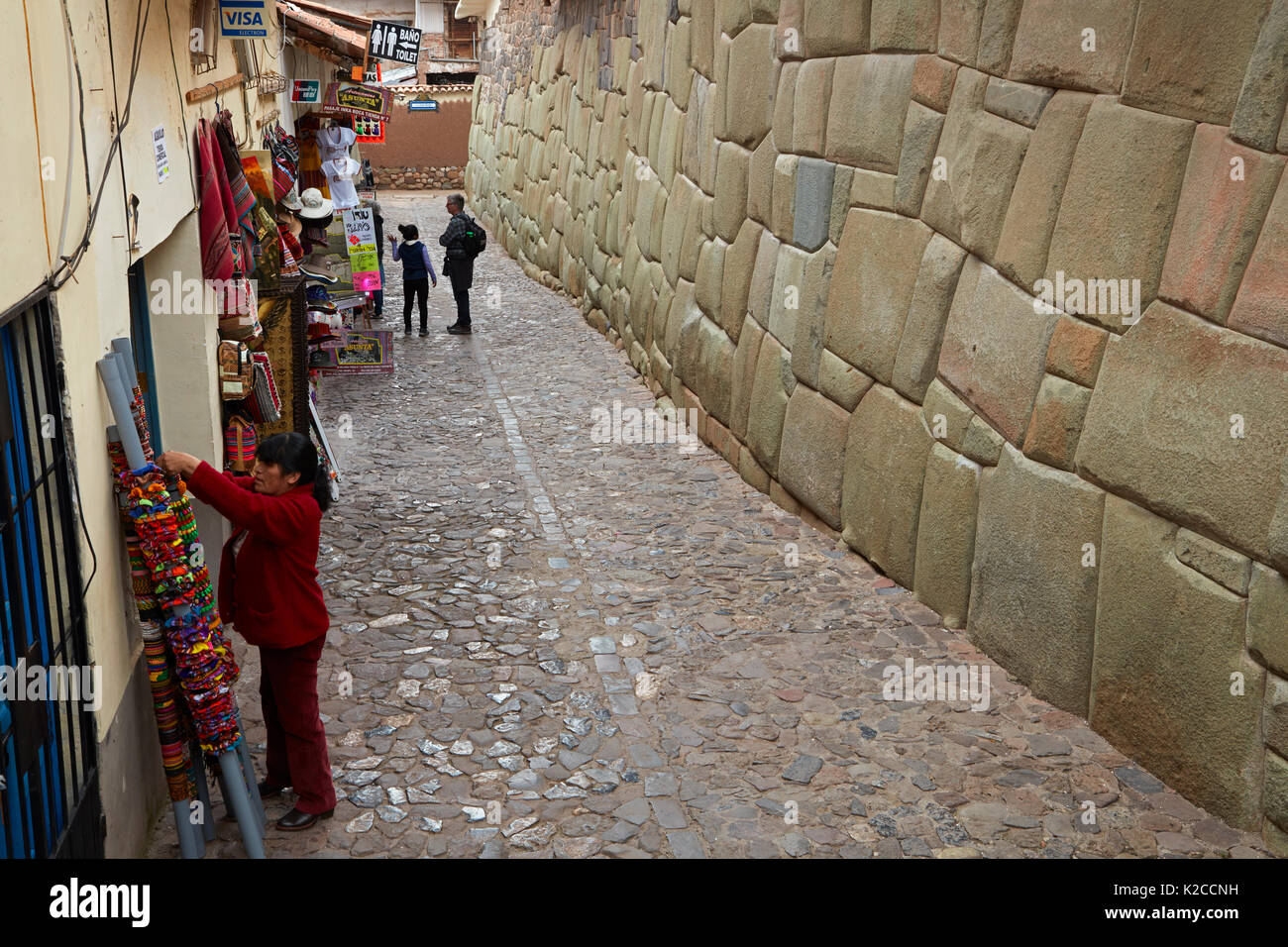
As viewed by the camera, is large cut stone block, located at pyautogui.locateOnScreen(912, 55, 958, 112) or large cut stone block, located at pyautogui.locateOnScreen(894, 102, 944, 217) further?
large cut stone block, located at pyautogui.locateOnScreen(894, 102, 944, 217)

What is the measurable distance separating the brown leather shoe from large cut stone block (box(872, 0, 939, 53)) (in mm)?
5167

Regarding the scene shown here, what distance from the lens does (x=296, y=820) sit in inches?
199

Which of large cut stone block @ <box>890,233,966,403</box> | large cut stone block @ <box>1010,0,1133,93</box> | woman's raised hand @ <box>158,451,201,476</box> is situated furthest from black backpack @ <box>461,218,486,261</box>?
woman's raised hand @ <box>158,451,201,476</box>

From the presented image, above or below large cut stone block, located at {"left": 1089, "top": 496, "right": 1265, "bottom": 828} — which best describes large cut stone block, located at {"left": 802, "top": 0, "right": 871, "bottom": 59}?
above

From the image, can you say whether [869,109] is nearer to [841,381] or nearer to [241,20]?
[841,381]

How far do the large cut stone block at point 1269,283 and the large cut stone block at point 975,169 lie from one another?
1720mm

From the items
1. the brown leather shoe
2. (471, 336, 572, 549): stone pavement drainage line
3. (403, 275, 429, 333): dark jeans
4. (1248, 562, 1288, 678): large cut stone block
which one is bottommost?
(471, 336, 572, 549): stone pavement drainage line

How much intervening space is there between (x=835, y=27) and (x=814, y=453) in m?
2.78

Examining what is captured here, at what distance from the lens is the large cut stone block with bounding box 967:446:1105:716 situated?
223 inches

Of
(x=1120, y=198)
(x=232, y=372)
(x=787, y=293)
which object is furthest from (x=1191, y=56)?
(x=232, y=372)

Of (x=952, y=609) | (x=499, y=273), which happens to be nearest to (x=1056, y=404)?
(x=952, y=609)

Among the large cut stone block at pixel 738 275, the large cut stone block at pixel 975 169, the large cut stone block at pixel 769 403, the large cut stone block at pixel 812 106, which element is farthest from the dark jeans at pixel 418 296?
the large cut stone block at pixel 975 169

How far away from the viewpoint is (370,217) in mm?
13203

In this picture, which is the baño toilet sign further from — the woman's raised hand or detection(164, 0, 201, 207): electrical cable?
the woman's raised hand
